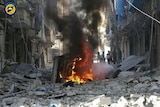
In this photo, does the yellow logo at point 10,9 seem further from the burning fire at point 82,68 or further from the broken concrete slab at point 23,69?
the broken concrete slab at point 23,69

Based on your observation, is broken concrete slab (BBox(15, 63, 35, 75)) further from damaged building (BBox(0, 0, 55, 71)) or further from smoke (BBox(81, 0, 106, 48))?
smoke (BBox(81, 0, 106, 48))

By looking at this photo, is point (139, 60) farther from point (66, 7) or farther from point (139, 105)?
point (139, 105)

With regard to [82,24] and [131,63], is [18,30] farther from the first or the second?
[131,63]

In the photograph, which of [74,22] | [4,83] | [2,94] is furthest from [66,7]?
[2,94]

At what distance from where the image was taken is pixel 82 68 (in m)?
16.8

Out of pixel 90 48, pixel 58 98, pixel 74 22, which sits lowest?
pixel 58 98

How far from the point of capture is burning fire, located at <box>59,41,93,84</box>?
1609 centimetres

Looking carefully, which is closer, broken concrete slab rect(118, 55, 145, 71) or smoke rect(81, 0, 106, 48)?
broken concrete slab rect(118, 55, 145, 71)

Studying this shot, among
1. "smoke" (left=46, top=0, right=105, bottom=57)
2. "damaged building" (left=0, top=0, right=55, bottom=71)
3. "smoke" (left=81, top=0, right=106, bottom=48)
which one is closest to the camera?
"smoke" (left=46, top=0, right=105, bottom=57)

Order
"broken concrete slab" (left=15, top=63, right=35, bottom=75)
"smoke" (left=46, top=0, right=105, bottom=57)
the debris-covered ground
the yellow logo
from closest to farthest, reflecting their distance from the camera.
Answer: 1. the debris-covered ground
2. the yellow logo
3. "broken concrete slab" (left=15, top=63, right=35, bottom=75)
4. "smoke" (left=46, top=0, right=105, bottom=57)

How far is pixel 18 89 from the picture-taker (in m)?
12.0

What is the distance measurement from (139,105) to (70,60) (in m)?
9.30

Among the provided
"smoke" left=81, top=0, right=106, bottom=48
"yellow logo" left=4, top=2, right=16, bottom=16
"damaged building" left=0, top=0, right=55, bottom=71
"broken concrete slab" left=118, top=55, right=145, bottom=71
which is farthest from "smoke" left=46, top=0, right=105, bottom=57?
"yellow logo" left=4, top=2, right=16, bottom=16

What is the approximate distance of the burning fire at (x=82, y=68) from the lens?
16.1 metres
